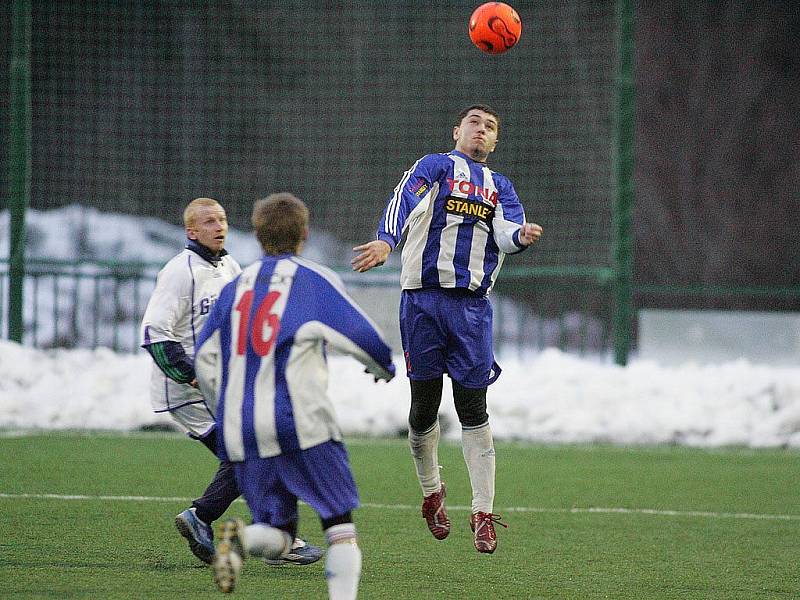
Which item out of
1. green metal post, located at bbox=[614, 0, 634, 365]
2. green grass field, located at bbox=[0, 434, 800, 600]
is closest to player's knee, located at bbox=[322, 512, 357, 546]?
green grass field, located at bbox=[0, 434, 800, 600]

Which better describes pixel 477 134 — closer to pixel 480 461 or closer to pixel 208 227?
pixel 208 227

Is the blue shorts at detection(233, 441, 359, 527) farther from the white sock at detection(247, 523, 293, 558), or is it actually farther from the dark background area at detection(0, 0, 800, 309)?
the dark background area at detection(0, 0, 800, 309)

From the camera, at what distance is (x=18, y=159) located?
1258 cm

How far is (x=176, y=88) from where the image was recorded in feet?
52.6

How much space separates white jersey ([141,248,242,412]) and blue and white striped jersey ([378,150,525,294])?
98 centimetres

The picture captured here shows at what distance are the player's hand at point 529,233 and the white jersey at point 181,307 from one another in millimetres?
1323

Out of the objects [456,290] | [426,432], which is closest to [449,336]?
[456,290]

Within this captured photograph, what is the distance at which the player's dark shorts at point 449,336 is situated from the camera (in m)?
6.34

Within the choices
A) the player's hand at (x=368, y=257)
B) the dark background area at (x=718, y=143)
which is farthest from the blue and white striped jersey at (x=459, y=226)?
the dark background area at (x=718, y=143)

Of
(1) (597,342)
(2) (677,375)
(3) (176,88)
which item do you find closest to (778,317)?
(1) (597,342)

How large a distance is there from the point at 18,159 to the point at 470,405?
25.2ft

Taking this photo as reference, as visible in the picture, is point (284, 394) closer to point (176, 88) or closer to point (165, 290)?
point (165, 290)

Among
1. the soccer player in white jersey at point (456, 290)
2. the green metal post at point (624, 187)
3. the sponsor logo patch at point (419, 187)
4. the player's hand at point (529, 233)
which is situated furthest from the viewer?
the green metal post at point (624, 187)

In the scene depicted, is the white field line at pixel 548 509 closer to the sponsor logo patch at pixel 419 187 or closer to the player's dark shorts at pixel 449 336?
the player's dark shorts at pixel 449 336
